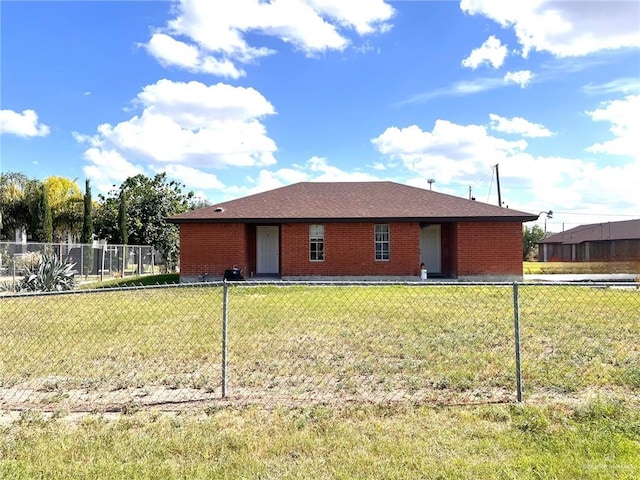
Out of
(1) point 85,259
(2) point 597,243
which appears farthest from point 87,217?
(2) point 597,243

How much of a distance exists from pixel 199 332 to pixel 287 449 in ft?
16.6

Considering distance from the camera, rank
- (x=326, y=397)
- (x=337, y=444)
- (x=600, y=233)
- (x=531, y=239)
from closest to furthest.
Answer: (x=337, y=444) → (x=326, y=397) → (x=600, y=233) → (x=531, y=239)

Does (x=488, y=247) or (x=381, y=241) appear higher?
(x=381, y=241)

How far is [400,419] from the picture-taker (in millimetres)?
4266

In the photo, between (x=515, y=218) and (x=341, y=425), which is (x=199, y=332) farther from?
(x=515, y=218)

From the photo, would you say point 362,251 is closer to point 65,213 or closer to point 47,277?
point 47,277

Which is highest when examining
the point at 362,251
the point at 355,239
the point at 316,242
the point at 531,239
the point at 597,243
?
the point at 531,239

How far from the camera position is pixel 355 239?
63.8 feet

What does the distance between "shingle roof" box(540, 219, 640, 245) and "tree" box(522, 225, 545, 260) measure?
1.35m

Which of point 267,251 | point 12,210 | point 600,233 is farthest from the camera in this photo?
point 600,233

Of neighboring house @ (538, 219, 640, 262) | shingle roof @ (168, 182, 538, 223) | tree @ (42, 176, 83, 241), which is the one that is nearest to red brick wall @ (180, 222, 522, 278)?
shingle roof @ (168, 182, 538, 223)

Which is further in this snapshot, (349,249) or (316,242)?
(316,242)

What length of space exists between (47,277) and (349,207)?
11.6 meters

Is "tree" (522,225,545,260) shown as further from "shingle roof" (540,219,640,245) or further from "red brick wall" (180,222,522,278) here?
"red brick wall" (180,222,522,278)
